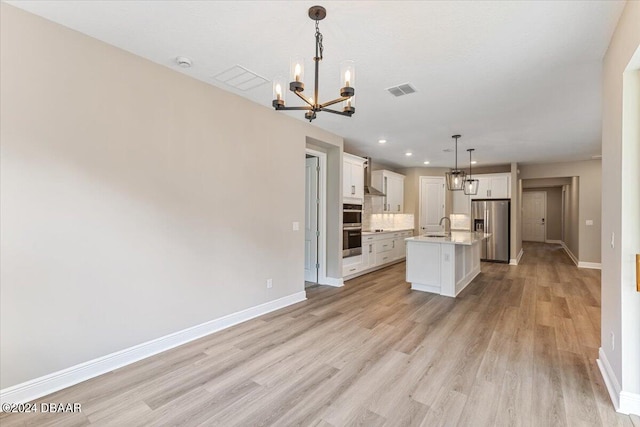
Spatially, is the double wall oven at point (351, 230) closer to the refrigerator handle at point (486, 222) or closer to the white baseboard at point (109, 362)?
the white baseboard at point (109, 362)

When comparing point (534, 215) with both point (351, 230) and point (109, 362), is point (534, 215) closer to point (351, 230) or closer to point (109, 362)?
point (351, 230)

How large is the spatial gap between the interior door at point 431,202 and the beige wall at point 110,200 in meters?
6.11

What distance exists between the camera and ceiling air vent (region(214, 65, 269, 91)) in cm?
293

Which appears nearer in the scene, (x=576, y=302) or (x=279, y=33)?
(x=279, y=33)

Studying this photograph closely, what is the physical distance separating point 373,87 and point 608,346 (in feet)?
10.3

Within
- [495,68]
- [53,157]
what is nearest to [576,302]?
[495,68]

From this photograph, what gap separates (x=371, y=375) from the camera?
7.98 feet

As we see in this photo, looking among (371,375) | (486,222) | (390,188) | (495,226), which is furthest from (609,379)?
(486,222)

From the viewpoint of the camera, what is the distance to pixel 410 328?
3428mm

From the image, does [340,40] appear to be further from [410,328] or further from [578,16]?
[410,328]

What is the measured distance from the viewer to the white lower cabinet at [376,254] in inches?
230

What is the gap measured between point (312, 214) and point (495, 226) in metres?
5.42

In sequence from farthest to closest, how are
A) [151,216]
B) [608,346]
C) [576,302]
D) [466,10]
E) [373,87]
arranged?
[576,302], [373,87], [151,216], [608,346], [466,10]

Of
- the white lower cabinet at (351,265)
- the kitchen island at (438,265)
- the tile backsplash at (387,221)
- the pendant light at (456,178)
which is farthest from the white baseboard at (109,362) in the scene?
the tile backsplash at (387,221)
